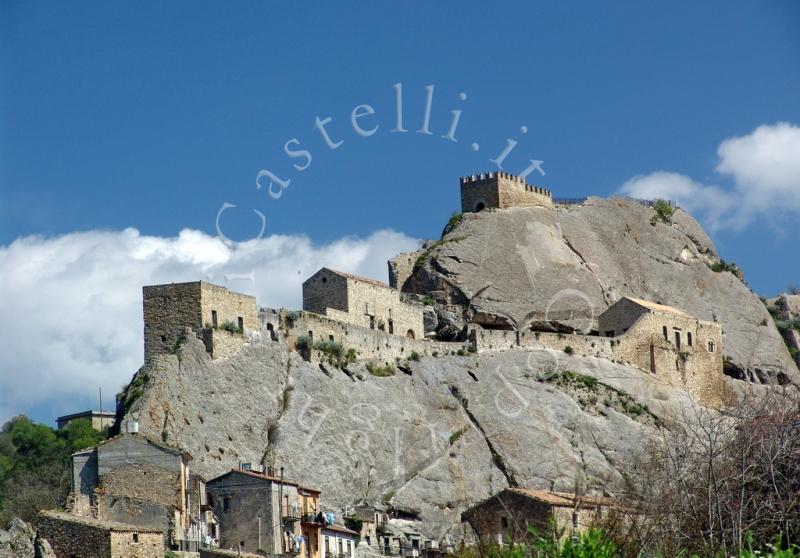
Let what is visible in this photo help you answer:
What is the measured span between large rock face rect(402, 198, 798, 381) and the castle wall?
27.2ft

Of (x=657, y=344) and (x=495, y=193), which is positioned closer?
(x=657, y=344)

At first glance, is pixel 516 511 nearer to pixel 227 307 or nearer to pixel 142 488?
pixel 142 488

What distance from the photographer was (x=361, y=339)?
72500mm

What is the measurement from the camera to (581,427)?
75.1m

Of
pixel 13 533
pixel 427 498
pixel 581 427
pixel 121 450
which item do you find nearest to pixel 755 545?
pixel 13 533

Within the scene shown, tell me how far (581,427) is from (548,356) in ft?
18.7

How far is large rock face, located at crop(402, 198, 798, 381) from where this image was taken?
8562 cm

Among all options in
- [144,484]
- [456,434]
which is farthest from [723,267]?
[144,484]

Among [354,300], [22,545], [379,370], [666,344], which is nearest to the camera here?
[22,545]

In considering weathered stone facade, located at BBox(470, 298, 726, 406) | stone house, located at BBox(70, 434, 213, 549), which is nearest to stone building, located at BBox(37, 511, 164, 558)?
stone house, located at BBox(70, 434, 213, 549)

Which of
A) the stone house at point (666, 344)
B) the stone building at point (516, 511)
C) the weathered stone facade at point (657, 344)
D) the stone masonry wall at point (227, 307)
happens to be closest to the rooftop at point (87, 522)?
the stone building at point (516, 511)

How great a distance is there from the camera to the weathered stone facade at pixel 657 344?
268 ft

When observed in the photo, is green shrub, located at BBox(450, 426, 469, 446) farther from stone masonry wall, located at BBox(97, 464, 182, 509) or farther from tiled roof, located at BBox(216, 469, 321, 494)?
stone masonry wall, located at BBox(97, 464, 182, 509)

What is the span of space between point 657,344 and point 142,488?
38559mm
